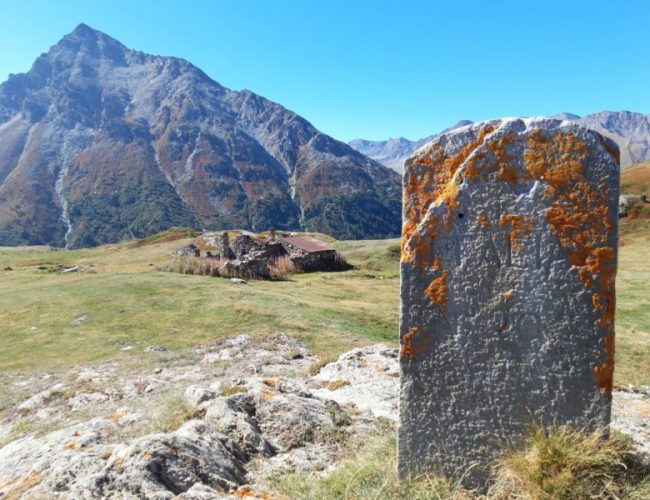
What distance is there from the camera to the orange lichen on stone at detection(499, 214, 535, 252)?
13.9 ft

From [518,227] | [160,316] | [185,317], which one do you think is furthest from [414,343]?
[160,316]

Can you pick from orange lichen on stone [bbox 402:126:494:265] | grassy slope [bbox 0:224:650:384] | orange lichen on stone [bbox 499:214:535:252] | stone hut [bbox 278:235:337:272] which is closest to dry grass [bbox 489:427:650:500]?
orange lichen on stone [bbox 499:214:535:252]

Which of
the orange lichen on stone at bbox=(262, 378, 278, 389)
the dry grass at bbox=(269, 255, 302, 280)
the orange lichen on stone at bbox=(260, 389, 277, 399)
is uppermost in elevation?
the orange lichen on stone at bbox=(260, 389, 277, 399)

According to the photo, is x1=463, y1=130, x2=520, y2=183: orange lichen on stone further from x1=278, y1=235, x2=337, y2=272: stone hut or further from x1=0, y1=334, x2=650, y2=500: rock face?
x1=278, y1=235, x2=337, y2=272: stone hut

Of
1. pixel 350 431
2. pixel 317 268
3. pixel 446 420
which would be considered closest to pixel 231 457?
pixel 350 431

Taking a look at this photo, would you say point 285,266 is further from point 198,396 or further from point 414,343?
point 414,343

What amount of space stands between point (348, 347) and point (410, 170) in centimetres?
948

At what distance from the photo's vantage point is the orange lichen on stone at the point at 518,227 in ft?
13.9

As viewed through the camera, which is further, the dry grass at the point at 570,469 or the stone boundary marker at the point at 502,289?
the stone boundary marker at the point at 502,289

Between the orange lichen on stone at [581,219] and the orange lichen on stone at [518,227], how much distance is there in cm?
17

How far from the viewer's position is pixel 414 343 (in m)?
4.45

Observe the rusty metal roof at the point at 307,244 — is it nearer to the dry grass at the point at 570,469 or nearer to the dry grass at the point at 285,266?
the dry grass at the point at 285,266

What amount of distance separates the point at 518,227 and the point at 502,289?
22.6 inches


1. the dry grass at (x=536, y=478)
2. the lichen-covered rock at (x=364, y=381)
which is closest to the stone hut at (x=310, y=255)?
the lichen-covered rock at (x=364, y=381)
